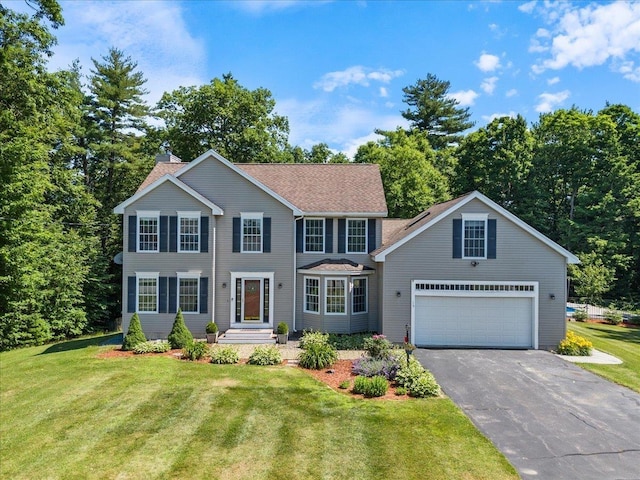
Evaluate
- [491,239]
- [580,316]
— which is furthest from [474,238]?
[580,316]

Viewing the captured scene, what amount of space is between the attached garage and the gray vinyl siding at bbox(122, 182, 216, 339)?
9428mm

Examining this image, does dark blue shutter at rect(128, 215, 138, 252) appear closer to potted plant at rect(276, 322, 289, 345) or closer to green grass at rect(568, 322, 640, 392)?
potted plant at rect(276, 322, 289, 345)

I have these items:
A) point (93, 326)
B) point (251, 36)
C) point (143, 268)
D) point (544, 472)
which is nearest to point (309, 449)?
point (544, 472)

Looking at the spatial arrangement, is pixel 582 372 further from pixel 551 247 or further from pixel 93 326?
pixel 93 326

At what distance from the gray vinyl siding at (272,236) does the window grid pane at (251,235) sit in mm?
330

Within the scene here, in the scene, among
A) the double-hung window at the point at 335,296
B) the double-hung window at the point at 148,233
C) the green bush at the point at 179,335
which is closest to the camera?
the green bush at the point at 179,335

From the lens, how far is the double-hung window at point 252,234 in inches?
743

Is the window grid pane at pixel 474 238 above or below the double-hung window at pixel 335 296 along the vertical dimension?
above

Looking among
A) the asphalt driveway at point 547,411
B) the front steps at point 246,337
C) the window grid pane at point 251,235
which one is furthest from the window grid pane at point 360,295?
the window grid pane at point 251,235

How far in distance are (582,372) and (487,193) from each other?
25.3m

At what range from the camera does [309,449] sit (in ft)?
28.0

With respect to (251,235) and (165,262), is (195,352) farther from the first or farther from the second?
(251,235)

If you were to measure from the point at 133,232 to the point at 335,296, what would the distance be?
379 inches

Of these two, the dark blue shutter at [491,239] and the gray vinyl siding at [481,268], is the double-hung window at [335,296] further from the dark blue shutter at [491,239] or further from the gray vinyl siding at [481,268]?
the dark blue shutter at [491,239]
